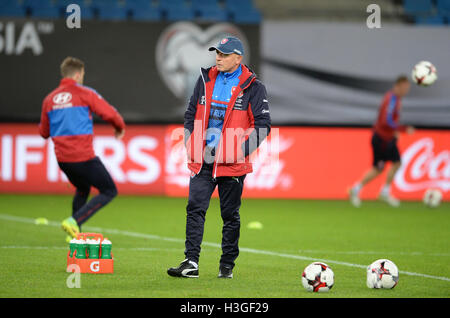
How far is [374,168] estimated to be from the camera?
17.9 meters

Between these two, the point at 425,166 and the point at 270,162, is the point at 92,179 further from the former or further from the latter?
the point at 425,166

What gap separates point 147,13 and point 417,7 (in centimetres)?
612

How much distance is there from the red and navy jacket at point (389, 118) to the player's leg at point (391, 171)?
20 centimetres

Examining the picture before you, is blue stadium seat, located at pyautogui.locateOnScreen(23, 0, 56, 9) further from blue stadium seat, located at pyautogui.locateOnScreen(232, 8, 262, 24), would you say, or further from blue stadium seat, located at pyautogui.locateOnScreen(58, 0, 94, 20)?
blue stadium seat, located at pyautogui.locateOnScreen(232, 8, 262, 24)

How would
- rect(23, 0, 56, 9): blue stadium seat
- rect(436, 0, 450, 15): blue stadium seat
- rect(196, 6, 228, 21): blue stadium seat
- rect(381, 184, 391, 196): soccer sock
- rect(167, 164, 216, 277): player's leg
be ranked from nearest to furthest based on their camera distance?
rect(167, 164, 216, 277): player's leg → rect(381, 184, 391, 196): soccer sock → rect(23, 0, 56, 9): blue stadium seat → rect(196, 6, 228, 21): blue stadium seat → rect(436, 0, 450, 15): blue stadium seat

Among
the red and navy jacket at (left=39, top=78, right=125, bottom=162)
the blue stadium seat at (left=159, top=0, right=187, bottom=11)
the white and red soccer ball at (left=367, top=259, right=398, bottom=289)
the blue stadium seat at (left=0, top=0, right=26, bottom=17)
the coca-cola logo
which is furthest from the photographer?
the blue stadium seat at (left=159, top=0, right=187, bottom=11)

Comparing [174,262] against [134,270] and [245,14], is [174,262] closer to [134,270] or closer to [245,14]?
[134,270]

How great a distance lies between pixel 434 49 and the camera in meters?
19.5

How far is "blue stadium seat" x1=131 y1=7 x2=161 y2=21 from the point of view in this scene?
19.7 m

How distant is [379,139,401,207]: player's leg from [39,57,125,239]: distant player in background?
27.9 ft

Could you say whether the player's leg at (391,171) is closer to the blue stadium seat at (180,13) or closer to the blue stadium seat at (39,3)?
the blue stadium seat at (180,13)

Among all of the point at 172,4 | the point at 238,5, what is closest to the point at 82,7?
the point at 172,4

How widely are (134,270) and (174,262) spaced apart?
80 centimetres

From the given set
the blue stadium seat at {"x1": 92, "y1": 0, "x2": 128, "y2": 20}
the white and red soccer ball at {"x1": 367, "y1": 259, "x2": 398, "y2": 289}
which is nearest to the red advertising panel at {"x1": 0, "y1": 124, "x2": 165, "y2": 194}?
the blue stadium seat at {"x1": 92, "y1": 0, "x2": 128, "y2": 20}
